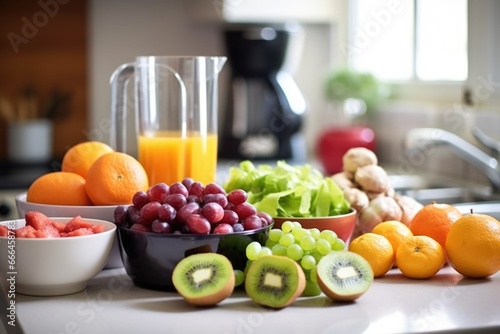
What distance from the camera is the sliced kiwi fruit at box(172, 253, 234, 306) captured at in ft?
3.44

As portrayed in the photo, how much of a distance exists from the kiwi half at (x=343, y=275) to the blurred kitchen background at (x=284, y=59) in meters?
1.68

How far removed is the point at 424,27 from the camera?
2965mm

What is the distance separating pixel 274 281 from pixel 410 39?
7.25 ft

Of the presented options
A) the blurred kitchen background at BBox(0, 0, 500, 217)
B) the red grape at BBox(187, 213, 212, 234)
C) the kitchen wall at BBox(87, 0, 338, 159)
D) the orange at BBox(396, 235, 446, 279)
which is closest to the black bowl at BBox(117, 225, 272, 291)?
the red grape at BBox(187, 213, 212, 234)

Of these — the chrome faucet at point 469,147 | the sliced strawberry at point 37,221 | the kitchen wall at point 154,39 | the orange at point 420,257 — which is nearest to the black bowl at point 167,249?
the sliced strawberry at point 37,221

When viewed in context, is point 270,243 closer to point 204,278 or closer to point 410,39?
point 204,278

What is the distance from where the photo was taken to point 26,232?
3.62ft

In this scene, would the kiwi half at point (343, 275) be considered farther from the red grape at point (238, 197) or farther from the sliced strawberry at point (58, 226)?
the sliced strawberry at point (58, 226)

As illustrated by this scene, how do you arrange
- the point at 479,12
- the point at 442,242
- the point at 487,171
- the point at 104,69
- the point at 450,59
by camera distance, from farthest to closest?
the point at 104,69 < the point at 450,59 < the point at 479,12 < the point at 487,171 < the point at 442,242

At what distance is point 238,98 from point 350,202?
189 centimetres

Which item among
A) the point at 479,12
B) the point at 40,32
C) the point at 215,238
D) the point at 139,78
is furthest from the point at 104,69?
the point at 215,238

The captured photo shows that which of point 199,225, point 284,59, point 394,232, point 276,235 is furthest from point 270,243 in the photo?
point 284,59

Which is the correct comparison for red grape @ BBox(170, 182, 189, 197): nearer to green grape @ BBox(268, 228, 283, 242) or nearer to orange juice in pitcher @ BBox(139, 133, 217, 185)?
green grape @ BBox(268, 228, 283, 242)

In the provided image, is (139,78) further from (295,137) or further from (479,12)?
(295,137)
